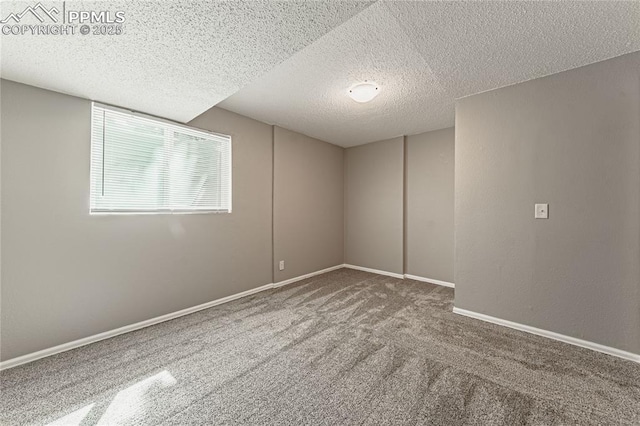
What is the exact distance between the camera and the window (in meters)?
2.29

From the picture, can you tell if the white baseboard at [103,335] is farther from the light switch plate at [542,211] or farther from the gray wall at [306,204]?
the light switch plate at [542,211]

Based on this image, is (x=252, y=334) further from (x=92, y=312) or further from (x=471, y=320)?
(x=471, y=320)

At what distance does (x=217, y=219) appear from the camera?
3107 mm

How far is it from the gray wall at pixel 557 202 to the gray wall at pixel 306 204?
2286mm

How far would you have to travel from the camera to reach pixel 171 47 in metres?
1.56

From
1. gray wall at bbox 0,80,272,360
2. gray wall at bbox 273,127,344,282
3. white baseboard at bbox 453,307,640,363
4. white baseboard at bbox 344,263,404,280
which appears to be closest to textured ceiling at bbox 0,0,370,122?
gray wall at bbox 0,80,272,360

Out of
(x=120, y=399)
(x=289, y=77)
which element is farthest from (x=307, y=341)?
(x=289, y=77)

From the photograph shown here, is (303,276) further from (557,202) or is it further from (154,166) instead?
(557,202)

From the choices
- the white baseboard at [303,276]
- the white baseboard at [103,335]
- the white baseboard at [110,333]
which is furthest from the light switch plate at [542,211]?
the white baseboard at [103,335]

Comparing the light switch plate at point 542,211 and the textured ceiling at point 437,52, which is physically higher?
the textured ceiling at point 437,52

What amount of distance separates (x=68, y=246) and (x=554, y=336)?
4.27m

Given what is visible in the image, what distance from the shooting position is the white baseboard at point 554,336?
1975 mm

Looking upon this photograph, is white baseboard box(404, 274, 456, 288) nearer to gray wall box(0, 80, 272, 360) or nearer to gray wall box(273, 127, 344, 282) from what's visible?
gray wall box(273, 127, 344, 282)

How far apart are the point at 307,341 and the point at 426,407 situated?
105 cm
